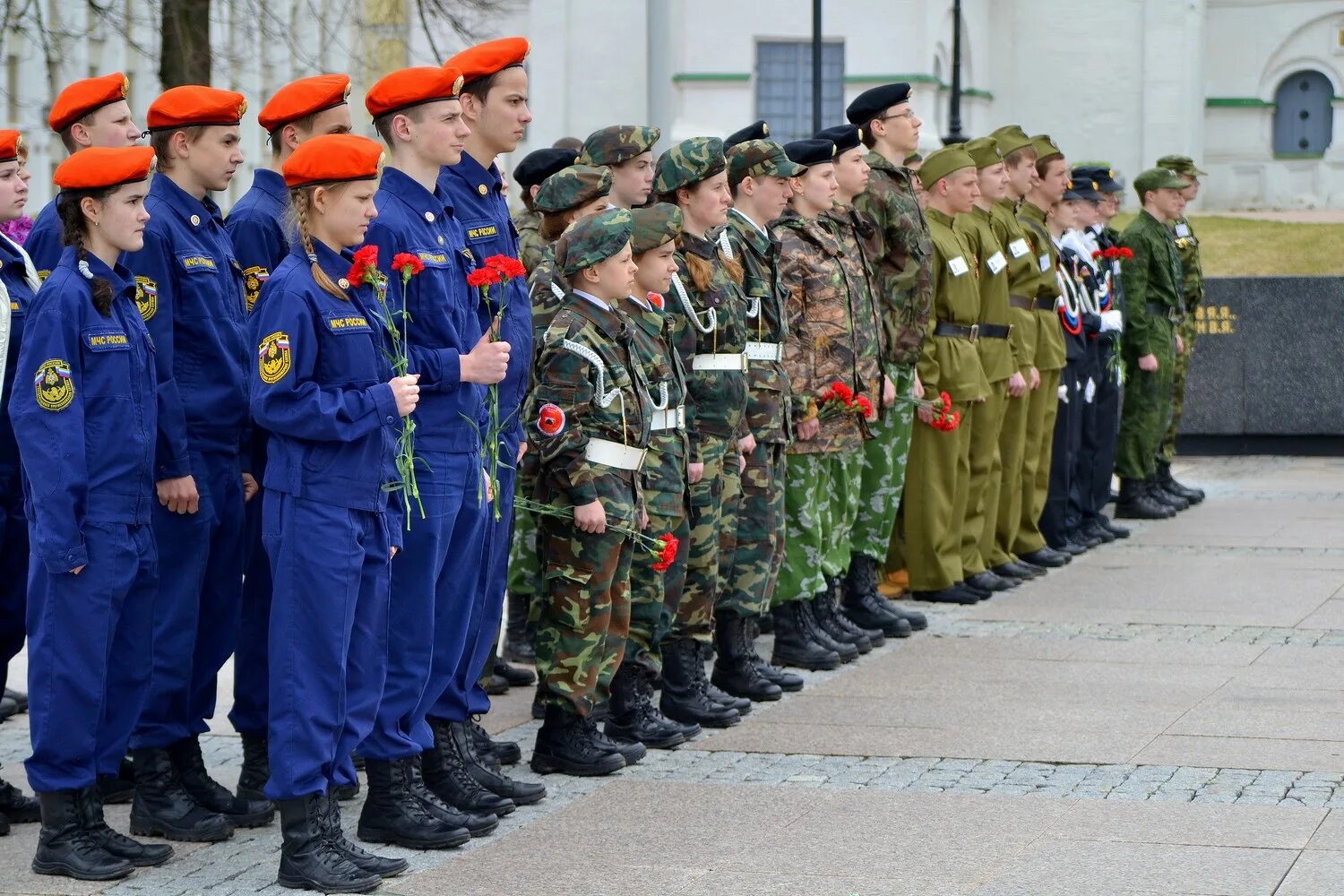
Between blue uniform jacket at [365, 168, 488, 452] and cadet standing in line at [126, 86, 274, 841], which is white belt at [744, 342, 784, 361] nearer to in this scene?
blue uniform jacket at [365, 168, 488, 452]

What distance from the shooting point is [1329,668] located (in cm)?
919

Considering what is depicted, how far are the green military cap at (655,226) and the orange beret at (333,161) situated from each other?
1.58 metres

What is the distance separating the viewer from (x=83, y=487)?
6.06 meters

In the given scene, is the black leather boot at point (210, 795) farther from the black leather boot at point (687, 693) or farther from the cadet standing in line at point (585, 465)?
the black leather boot at point (687, 693)

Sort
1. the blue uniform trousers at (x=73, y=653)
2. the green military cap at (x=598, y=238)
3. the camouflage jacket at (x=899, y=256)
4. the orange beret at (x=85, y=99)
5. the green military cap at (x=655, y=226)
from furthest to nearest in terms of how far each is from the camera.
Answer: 1. the camouflage jacket at (x=899, y=256)
2. the green military cap at (x=655, y=226)
3. the green military cap at (x=598, y=238)
4. the orange beret at (x=85, y=99)
5. the blue uniform trousers at (x=73, y=653)

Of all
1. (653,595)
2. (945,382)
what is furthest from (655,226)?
(945,382)

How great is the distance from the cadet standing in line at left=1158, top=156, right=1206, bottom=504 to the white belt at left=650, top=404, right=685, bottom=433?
8064 mm

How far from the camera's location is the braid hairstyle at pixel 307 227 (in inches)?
235

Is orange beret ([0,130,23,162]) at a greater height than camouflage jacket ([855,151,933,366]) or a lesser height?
greater

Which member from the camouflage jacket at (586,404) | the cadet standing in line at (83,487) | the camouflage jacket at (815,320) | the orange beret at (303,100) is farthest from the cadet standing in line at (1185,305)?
the cadet standing in line at (83,487)

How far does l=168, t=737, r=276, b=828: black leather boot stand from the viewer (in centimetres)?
665

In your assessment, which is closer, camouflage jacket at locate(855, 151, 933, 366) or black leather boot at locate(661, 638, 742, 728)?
black leather boot at locate(661, 638, 742, 728)

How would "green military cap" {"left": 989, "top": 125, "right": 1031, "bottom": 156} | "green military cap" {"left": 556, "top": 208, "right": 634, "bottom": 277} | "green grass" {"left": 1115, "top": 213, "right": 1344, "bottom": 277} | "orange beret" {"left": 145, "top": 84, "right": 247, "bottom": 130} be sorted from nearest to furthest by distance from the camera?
"orange beret" {"left": 145, "top": 84, "right": 247, "bottom": 130} → "green military cap" {"left": 556, "top": 208, "right": 634, "bottom": 277} → "green military cap" {"left": 989, "top": 125, "right": 1031, "bottom": 156} → "green grass" {"left": 1115, "top": 213, "right": 1344, "bottom": 277}

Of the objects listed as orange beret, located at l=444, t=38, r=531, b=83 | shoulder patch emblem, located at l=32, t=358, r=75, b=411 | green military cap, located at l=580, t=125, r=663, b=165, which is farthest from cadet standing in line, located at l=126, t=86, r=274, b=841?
green military cap, located at l=580, t=125, r=663, b=165
